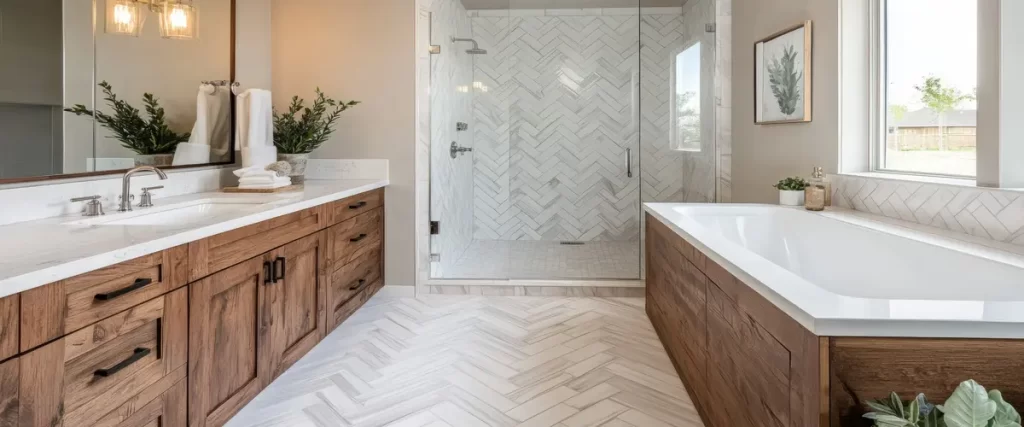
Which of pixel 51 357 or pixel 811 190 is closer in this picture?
pixel 51 357

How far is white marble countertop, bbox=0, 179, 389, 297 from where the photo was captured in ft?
3.68

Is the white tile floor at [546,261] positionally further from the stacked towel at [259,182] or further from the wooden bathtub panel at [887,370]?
the wooden bathtub panel at [887,370]

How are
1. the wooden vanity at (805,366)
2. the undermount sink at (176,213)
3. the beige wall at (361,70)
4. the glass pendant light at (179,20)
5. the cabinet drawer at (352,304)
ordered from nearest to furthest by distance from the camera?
the wooden vanity at (805,366)
the undermount sink at (176,213)
the glass pendant light at (179,20)
the cabinet drawer at (352,304)
the beige wall at (361,70)

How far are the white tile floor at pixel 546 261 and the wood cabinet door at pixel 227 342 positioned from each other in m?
1.77

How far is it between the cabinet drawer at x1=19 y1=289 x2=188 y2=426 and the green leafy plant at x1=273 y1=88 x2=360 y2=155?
6.09 ft

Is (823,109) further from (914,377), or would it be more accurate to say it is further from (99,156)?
(99,156)

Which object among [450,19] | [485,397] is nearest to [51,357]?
A: [485,397]

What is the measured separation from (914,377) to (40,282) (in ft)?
5.26

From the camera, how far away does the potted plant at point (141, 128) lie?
2100 mm

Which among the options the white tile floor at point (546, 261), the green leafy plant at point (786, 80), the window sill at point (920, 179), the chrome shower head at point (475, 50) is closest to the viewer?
the window sill at point (920, 179)

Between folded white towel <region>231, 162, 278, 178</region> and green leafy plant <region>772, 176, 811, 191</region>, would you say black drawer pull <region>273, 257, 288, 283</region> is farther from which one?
green leafy plant <region>772, 176, 811, 191</region>

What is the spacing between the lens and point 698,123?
13.3ft

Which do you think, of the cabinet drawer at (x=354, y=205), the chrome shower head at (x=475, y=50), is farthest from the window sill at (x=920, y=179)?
the chrome shower head at (x=475, y=50)

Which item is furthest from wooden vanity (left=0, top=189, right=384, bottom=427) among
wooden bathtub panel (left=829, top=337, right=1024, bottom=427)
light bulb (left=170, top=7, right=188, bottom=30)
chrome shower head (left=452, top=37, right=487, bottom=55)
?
chrome shower head (left=452, top=37, right=487, bottom=55)
